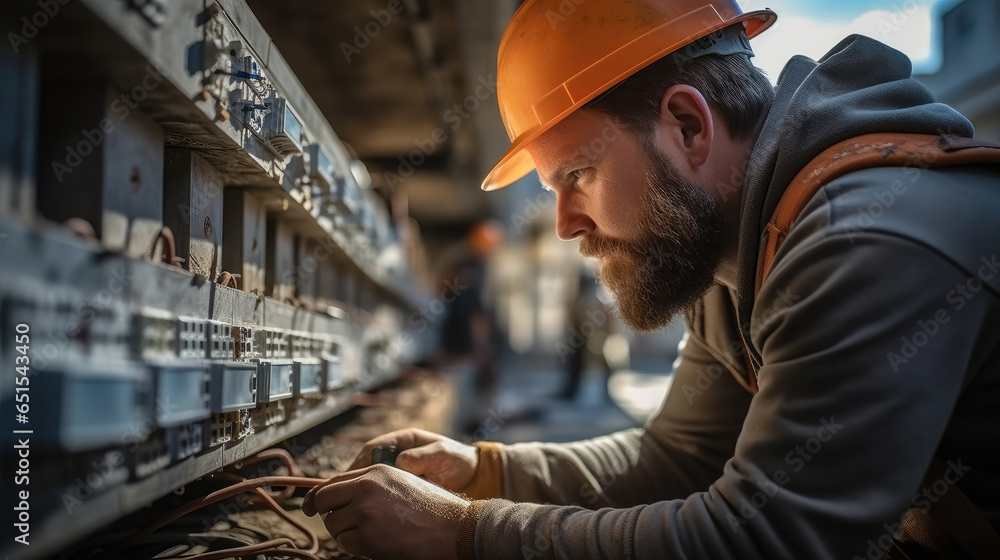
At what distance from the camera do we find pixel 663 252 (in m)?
1.40

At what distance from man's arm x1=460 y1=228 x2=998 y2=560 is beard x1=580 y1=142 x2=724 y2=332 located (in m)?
0.40

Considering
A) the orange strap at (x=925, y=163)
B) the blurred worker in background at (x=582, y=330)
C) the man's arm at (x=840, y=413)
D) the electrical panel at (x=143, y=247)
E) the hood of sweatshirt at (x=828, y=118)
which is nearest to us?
the electrical panel at (x=143, y=247)

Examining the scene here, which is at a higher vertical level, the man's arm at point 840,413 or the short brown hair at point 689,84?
the short brown hair at point 689,84

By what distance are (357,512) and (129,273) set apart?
52 centimetres

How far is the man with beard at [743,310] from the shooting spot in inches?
34.2

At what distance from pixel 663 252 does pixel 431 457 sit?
0.67 meters

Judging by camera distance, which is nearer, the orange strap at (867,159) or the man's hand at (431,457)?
the orange strap at (867,159)

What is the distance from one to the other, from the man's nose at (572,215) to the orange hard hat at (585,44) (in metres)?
0.15

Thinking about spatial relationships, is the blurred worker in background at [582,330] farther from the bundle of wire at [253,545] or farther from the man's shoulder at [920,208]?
the man's shoulder at [920,208]

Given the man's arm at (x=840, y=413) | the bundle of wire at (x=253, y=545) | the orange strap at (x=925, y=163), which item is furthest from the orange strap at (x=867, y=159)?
the bundle of wire at (x=253, y=545)

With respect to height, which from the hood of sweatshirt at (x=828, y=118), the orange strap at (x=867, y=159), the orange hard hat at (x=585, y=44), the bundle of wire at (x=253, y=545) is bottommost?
the bundle of wire at (x=253, y=545)

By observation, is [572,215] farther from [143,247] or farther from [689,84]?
[143,247]

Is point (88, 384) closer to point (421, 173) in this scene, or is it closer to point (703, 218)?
point (703, 218)

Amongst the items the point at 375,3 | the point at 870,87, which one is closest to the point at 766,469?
the point at 870,87
